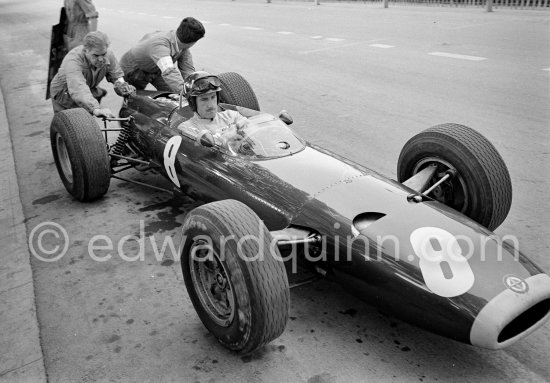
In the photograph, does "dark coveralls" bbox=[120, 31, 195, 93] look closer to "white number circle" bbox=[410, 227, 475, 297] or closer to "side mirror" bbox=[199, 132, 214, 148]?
"side mirror" bbox=[199, 132, 214, 148]

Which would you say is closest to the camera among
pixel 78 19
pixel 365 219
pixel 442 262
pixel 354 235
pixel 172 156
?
pixel 442 262

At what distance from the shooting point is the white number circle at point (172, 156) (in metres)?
4.66

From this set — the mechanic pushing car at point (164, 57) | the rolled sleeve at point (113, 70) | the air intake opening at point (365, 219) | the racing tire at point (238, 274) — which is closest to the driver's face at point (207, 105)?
the mechanic pushing car at point (164, 57)

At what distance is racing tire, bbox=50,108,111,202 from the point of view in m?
4.96

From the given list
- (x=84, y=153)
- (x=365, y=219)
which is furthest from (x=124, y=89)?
(x=365, y=219)

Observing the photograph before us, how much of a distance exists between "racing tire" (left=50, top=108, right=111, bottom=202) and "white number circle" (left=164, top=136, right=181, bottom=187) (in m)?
0.64

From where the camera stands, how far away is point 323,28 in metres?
16.2

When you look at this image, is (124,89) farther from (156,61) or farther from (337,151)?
(337,151)

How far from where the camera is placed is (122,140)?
575 cm

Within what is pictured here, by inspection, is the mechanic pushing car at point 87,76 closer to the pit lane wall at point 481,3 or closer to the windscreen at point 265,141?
the windscreen at point 265,141

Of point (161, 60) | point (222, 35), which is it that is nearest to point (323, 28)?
point (222, 35)

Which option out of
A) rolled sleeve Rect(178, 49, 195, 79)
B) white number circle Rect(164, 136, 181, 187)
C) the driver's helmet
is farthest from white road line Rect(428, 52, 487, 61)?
white number circle Rect(164, 136, 181, 187)

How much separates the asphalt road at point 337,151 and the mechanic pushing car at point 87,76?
0.80 m

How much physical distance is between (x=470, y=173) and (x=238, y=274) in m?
1.83
